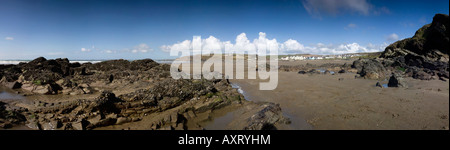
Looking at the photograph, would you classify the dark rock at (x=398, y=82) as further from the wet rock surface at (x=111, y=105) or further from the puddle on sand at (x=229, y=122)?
the wet rock surface at (x=111, y=105)

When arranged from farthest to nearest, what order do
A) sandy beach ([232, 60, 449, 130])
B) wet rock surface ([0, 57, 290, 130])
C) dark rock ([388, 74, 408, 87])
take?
1. dark rock ([388, 74, 408, 87])
2. sandy beach ([232, 60, 449, 130])
3. wet rock surface ([0, 57, 290, 130])

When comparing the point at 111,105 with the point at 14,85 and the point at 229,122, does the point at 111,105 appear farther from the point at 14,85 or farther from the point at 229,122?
the point at 14,85

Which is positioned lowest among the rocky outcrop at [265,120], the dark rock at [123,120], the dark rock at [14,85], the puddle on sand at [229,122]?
the puddle on sand at [229,122]

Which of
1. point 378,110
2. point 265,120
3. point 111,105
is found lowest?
point 265,120

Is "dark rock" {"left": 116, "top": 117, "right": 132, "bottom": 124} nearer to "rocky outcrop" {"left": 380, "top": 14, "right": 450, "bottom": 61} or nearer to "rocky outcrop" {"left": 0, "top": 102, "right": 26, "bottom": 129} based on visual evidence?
"rocky outcrop" {"left": 0, "top": 102, "right": 26, "bottom": 129}

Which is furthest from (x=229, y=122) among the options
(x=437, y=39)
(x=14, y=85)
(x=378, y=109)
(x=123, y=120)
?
(x=14, y=85)

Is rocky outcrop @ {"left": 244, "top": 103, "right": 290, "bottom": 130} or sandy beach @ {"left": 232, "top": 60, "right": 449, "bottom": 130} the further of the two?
rocky outcrop @ {"left": 244, "top": 103, "right": 290, "bottom": 130}

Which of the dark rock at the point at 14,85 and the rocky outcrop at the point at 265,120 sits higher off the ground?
the dark rock at the point at 14,85

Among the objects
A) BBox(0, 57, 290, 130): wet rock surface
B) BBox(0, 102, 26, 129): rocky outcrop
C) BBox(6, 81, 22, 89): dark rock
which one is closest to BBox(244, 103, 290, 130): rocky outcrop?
BBox(0, 57, 290, 130): wet rock surface

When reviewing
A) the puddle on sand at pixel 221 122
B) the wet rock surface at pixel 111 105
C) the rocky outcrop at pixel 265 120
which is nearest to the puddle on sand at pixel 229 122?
the puddle on sand at pixel 221 122

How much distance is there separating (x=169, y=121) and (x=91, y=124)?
9.91 ft
